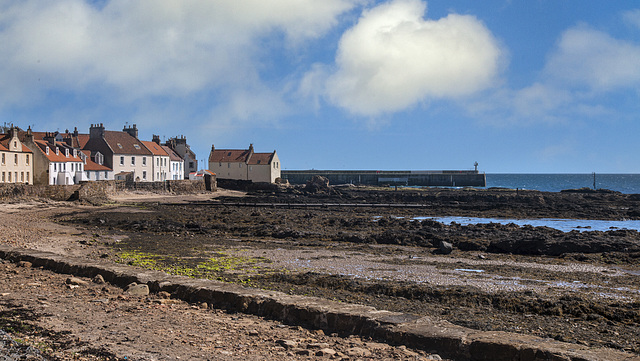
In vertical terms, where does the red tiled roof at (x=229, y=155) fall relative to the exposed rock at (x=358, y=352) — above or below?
above

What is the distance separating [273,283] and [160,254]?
6.84 m

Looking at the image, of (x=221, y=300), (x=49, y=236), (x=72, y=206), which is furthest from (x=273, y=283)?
(x=72, y=206)

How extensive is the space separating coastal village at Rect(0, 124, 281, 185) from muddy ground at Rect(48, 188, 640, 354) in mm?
23593

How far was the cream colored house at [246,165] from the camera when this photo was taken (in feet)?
296

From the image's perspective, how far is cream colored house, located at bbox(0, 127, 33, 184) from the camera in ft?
160

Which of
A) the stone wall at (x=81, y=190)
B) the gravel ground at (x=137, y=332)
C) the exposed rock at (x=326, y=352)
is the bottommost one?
the exposed rock at (x=326, y=352)

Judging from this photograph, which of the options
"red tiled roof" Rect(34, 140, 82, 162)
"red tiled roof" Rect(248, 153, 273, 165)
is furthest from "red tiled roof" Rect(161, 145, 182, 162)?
"red tiled roof" Rect(34, 140, 82, 162)

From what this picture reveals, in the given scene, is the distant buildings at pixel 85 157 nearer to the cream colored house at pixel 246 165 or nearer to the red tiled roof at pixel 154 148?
the red tiled roof at pixel 154 148

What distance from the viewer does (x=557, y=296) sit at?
1252cm

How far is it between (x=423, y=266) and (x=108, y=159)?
60.9 meters

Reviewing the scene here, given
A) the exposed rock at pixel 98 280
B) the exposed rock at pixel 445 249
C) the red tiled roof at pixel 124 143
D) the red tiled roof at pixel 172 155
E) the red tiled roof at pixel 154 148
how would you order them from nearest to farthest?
1. the exposed rock at pixel 98 280
2. the exposed rock at pixel 445 249
3. the red tiled roof at pixel 124 143
4. the red tiled roof at pixel 154 148
5. the red tiled roof at pixel 172 155

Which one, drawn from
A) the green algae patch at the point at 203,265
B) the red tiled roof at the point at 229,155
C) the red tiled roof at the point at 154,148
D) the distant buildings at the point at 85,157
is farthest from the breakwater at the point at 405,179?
the green algae patch at the point at 203,265

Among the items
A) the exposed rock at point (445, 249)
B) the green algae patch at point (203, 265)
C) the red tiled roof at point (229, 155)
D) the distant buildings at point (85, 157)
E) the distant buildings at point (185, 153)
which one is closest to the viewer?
the green algae patch at point (203, 265)

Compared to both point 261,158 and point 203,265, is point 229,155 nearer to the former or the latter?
point 261,158
